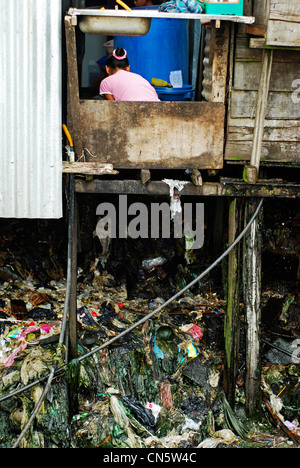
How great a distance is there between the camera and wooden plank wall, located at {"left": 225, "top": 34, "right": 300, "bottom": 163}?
5.38m

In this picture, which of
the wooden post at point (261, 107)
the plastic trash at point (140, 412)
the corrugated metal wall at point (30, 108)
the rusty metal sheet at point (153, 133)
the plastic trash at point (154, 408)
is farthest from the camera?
the plastic trash at point (154, 408)

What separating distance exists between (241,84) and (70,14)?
176 centimetres

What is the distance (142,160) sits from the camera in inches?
216

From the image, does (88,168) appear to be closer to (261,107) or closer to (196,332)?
(261,107)

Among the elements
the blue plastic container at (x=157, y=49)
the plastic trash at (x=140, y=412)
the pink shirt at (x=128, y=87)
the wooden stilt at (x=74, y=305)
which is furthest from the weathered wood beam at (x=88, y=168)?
the plastic trash at (x=140, y=412)

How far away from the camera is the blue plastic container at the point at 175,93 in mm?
5844

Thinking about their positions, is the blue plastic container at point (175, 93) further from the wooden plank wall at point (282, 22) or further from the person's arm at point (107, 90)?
the wooden plank wall at point (282, 22)

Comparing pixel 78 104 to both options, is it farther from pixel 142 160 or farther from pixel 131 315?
pixel 131 315

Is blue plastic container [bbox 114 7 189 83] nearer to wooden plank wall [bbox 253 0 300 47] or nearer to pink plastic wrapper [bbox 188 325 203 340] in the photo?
wooden plank wall [bbox 253 0 300 47]

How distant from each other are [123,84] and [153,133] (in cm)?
62

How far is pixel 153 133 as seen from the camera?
5.40 m

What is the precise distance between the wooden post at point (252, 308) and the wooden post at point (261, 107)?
0.54 metres

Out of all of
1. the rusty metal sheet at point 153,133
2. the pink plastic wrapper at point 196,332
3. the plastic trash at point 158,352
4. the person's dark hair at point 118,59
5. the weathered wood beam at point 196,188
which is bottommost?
→ the plastic trash at point 158,352

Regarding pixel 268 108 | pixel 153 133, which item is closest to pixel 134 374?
pixel 153 133
